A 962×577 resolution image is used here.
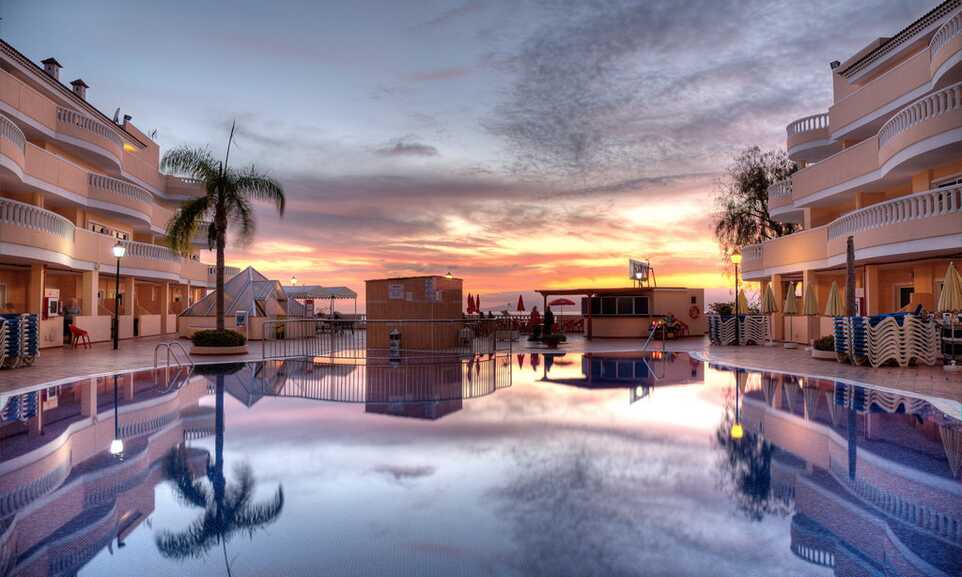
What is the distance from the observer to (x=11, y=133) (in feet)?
65.3

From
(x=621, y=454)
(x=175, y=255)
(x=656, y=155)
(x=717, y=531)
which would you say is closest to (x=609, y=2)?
(x=656, y=155)

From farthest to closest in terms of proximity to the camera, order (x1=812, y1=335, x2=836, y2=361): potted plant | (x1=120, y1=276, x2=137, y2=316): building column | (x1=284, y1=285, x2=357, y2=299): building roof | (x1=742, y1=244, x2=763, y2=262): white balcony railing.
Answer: (x1=284, y1=285, x2=357, y2=299): building roof
(x1=120, y1=276, x2=137, y2=316): building column
(x1=742, y1=244, x2=763, y2=262): white balcony railing
(x1=812, y1=335, x2=836, y2=361): potted plant

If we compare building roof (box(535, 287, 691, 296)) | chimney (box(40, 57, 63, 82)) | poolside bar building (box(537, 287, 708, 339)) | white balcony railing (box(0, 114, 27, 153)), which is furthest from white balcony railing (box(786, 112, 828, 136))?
chimney (box(40, 57, 63, 82))

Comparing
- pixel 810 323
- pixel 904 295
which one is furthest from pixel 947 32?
pixel 810 323

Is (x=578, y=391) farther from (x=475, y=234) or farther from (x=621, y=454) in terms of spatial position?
(x=475, y=234)

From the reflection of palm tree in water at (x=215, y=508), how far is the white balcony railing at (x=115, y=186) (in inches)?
1026

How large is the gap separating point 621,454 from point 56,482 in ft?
21.0

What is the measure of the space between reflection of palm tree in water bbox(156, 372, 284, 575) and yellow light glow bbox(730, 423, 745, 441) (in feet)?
20.6

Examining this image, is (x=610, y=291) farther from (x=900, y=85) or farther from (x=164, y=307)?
(x=164, y=307)

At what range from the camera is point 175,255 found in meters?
33.9

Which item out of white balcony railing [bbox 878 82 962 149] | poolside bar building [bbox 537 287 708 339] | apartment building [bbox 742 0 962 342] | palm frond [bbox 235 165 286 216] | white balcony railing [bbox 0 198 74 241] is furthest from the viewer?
poolside bar building [bbox 537 287 708 339]

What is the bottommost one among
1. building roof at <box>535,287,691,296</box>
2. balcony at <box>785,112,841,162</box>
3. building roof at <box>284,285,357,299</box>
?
building roof at <box>535,287,691,296</box>

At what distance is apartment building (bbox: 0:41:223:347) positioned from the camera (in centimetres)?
Result: 2135

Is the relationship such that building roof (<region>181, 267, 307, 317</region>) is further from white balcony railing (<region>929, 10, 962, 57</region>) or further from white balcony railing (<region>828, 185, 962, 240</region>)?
white balcony railing (<region>929, 10, 962, 57</region>)
